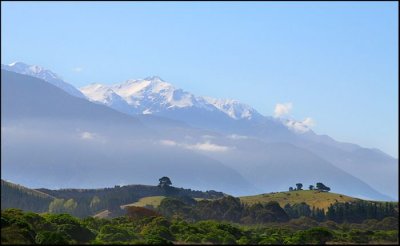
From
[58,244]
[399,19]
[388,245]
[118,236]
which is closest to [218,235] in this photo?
[118,236]

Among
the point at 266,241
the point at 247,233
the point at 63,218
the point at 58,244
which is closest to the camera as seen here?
the point at 58,244

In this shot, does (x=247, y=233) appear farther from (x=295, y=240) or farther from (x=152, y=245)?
(x=152, y=245)

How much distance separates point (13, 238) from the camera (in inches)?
3098

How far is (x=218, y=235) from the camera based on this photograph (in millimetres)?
123562

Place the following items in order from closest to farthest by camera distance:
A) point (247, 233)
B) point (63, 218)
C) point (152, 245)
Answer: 1. point (152, 245)
2. point (63, 218)
3. point (247, 233)

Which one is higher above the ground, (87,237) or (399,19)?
(399,19)

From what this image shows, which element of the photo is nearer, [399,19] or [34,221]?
[399,19]

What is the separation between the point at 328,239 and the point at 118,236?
135ft

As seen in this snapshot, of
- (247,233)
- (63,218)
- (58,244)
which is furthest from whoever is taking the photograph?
(247,233)

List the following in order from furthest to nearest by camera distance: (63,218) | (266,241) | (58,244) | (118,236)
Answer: (63,218)
(118,236)
(266,241)
(58,244)

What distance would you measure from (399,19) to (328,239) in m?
61.4

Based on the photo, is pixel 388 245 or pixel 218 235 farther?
pixel 218 235

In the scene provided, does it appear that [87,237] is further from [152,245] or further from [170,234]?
[152,245]

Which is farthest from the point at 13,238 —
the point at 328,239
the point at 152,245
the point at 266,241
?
the point at 328,239
